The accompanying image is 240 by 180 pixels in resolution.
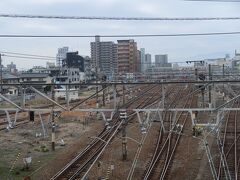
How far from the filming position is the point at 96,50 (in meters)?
94.9

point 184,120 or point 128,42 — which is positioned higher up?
point 128,42

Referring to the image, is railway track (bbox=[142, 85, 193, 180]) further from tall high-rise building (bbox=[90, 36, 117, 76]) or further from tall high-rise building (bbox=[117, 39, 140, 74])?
tall high-rise building (bbox=[90, 36, 117, 76])

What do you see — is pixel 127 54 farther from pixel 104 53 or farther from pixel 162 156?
pixel 162 156

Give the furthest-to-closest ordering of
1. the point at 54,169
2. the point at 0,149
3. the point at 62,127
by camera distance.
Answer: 1. the point at 62,127
2. the point at 0,149
3. the point at 54,169

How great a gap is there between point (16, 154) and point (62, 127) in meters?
9.40

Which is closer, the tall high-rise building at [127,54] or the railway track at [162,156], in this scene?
the railway track at [162,156]

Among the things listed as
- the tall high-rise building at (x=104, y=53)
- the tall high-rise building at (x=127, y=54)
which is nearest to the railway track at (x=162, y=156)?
the tall high-rise building at (x=127, y=54)

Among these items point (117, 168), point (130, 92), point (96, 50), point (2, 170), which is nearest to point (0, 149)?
point (2, 170)

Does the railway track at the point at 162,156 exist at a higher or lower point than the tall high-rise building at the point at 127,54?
lower

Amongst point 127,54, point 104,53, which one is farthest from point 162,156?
point 104,53

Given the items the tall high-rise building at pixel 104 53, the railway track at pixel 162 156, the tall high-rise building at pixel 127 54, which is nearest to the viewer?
the railway track at pixel 162 156

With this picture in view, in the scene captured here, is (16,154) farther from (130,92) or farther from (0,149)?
(130,92)

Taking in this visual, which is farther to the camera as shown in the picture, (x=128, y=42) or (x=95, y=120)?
(x=128, y=42)

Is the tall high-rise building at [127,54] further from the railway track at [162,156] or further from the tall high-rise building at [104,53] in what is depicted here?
the railway track at [162,156]
